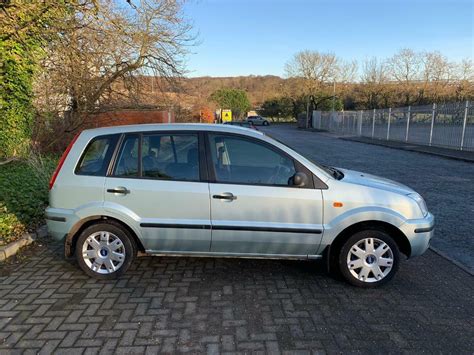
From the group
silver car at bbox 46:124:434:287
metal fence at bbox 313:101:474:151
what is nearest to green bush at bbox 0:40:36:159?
silver car at bbox 46:124:434:287

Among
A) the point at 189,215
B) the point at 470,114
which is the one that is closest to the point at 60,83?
the point at 189,215

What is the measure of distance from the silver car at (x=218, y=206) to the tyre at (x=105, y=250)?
1 centimetres

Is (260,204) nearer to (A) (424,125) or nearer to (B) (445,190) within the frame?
(B) (445,190)

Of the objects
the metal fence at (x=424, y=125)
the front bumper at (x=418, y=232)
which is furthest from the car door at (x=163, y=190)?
the metal fence at (x=424, y=125)

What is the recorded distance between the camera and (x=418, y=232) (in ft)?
12.5

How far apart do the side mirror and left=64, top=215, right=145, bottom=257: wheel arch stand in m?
1.80

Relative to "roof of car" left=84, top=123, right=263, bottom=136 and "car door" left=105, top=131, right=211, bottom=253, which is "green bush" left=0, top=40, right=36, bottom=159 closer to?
"roof of car" left=84, top=123, right=263, bottom=136

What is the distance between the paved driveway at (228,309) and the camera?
2898 millimetres

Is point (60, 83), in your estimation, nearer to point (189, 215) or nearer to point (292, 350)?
point (189, 215)

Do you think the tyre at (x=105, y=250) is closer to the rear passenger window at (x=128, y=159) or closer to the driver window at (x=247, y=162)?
the rear passenger window at (x=128, y=159)

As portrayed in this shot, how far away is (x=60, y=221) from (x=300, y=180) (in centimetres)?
261

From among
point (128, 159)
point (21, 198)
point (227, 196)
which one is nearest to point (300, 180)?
point (227, 196)

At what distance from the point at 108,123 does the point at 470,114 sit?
16218 mm

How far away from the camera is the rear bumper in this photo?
154 inches
